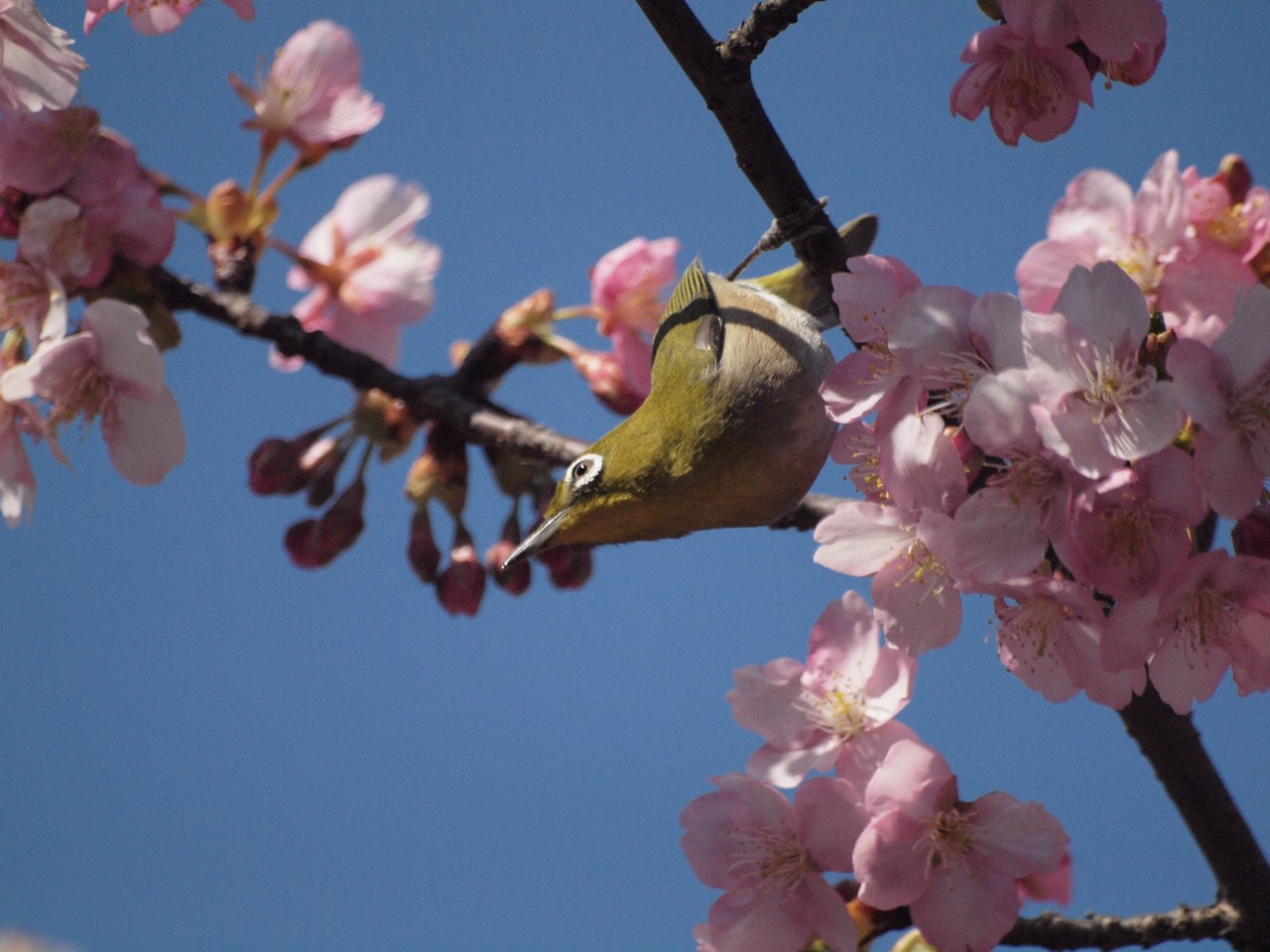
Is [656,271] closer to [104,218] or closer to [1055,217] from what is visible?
[1055,217]

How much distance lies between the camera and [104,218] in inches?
83.0

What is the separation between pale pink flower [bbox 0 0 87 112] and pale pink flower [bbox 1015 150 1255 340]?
4.94 ft

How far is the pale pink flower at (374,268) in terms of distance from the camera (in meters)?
2.91

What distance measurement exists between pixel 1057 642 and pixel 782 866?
1.69ft

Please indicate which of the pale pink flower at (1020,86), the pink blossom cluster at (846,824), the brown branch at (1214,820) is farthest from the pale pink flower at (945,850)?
the pale pink flower at (1020,86)

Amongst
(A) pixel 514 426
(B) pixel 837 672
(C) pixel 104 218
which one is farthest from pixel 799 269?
(C) pixel 104 218

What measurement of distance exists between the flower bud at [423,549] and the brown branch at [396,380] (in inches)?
9.4

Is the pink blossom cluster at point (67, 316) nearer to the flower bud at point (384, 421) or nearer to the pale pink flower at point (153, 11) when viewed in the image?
the pale pink flower at point (153, 11)

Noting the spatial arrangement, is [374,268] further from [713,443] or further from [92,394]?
[713,443]

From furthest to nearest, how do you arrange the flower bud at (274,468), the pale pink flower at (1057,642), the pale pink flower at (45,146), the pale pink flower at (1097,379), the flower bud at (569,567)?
the flower bud at (274,468), the flower bud at (569,567), the pale pink flower at (45,146), the pale pink flower at (1057,642), the pale pink flower at (1097,379)

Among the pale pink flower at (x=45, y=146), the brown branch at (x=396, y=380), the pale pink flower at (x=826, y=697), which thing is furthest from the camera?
the brown branch at (x=396, y=380)

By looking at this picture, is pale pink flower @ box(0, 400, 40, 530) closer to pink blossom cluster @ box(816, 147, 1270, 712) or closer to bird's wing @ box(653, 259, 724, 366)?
bird's wing @ box(653, 259, 724, 366)

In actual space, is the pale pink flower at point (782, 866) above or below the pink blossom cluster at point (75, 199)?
below

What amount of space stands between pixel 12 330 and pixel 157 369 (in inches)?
15.5
